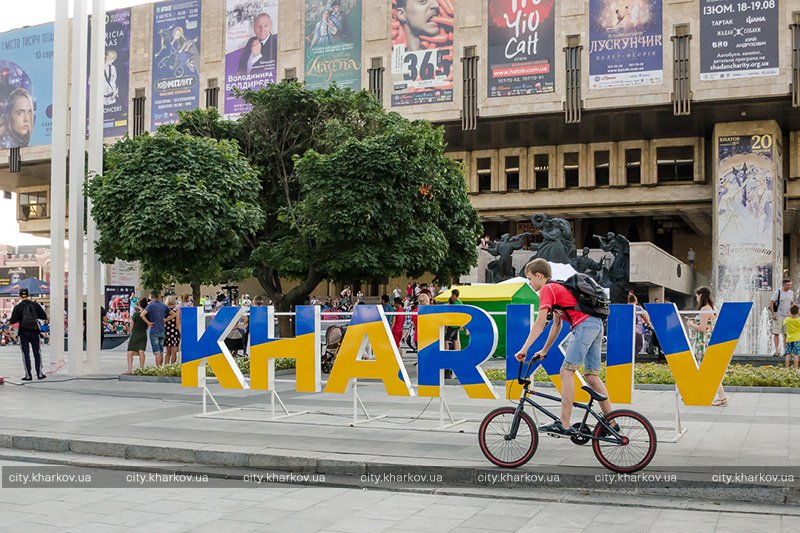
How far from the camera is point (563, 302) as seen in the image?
7.72 m

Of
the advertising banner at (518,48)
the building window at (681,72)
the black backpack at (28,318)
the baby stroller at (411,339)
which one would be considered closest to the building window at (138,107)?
the advertising banner at (518,48)

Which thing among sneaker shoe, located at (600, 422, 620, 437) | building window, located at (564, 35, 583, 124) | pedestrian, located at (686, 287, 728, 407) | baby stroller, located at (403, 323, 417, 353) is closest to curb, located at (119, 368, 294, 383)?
baby stroller, located at (403, 323, 417, 353)

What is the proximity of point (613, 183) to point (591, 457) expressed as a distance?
139ft

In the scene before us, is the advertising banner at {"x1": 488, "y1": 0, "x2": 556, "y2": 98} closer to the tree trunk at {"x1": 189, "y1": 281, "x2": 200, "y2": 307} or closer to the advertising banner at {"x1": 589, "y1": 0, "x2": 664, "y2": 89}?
the advertising banner at {"x1": 589, "y1": 0, "x2": 664, "y2": 89}

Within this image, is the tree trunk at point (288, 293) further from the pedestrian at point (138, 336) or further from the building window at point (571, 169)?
the building window at point (571, 169)

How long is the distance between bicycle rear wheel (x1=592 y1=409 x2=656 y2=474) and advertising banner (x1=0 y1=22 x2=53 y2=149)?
4853 cm

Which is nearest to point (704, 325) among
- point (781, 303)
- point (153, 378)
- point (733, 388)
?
point (733, 388)

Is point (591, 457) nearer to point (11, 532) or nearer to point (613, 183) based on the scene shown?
point (11, 532)

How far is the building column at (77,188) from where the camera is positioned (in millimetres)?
17906

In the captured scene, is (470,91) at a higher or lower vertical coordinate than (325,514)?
higher

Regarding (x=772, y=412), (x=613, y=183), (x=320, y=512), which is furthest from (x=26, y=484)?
(x=613, y=183)

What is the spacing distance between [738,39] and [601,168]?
1087 cm

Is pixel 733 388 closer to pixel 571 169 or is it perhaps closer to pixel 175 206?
pixel 175 206

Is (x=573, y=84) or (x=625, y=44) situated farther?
(x=573, y=84)
